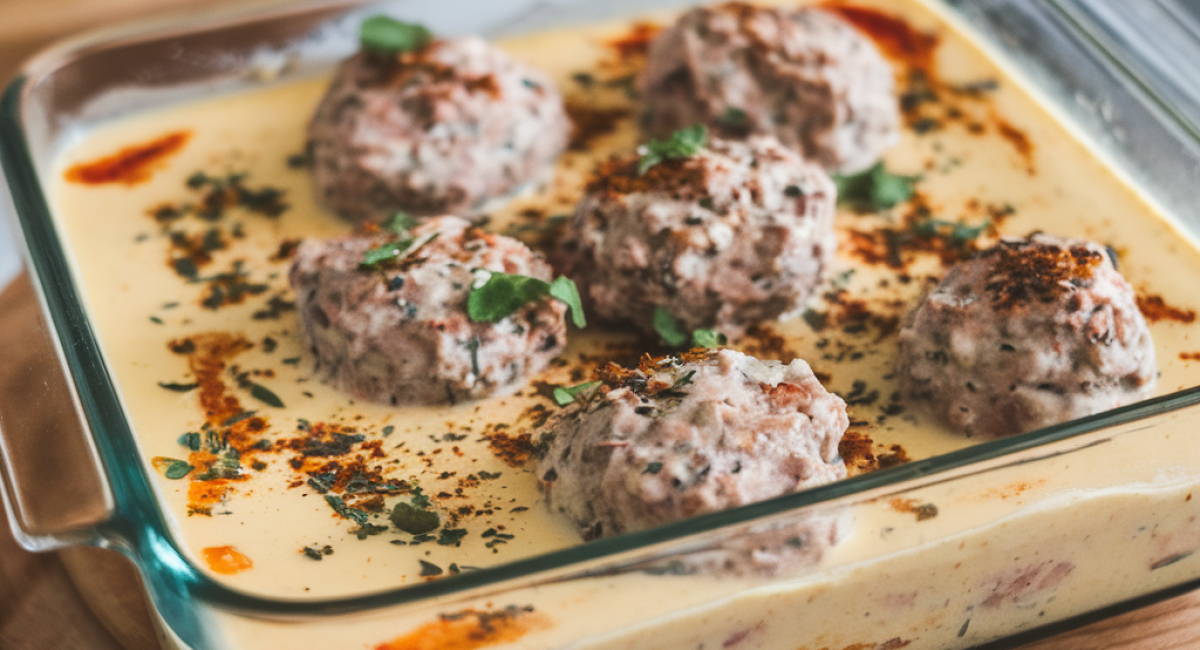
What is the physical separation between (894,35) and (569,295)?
1.90 m

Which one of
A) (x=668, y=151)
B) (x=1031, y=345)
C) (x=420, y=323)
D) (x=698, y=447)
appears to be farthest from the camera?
(x=668, y=151)

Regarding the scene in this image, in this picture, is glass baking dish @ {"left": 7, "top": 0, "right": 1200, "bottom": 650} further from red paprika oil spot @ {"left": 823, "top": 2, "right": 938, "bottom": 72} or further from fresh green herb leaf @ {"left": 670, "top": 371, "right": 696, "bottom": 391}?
red paprika oil spot @ {"left": 823, "top": 2, "right": 938, "bottom": 72}

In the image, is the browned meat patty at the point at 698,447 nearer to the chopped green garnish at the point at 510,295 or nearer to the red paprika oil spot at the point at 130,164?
the chopped green garnish at the point at 510,295

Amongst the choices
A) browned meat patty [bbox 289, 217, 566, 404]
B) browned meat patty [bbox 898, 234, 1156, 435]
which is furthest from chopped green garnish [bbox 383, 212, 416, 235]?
browned meat patty [bbox 898, 234, 1156, 435]

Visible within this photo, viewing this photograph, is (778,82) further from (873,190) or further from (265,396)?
(265,396)

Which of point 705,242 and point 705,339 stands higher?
point 705,242

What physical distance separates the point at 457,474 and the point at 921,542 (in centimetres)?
92

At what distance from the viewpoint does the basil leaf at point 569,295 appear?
2.40 meters

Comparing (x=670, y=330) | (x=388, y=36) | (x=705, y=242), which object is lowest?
(x=670, y=330)

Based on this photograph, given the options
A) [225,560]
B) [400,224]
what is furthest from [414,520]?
[400,224]

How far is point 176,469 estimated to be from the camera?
2.28 metres

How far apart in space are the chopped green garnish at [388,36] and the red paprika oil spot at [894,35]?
1482 millimetres

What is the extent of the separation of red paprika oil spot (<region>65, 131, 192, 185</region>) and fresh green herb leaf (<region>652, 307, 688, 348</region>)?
162 cm

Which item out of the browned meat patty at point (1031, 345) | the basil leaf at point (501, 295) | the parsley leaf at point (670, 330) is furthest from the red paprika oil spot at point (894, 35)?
the basil leaf at point (501, 295)
